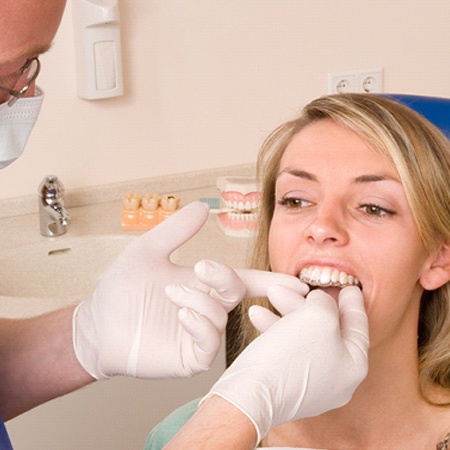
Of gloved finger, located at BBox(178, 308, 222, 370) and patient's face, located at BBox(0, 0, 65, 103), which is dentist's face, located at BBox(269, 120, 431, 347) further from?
patient's face, located at BBox(0, 0, 65, 103)

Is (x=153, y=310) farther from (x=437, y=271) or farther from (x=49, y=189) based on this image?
(x=49, y=189)

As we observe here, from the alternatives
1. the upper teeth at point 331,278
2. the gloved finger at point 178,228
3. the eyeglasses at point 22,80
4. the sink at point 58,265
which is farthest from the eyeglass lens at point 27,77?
the sink at point 58,265

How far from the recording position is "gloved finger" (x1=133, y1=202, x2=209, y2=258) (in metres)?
1.62

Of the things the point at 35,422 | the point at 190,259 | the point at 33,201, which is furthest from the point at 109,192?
the point at 35,422

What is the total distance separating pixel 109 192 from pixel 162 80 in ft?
1.22

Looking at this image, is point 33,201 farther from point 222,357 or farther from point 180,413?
point 180,413

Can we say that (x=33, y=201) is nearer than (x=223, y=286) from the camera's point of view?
No

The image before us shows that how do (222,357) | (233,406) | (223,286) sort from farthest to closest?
(222,357), (223,286), (233,406)

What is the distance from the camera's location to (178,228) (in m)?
1.62

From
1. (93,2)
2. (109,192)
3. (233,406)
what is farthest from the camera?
(109,192)

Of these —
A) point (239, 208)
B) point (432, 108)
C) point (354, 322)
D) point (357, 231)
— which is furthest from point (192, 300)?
→ point (239, 208)

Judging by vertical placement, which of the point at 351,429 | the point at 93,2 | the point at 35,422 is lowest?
the point at 35,422

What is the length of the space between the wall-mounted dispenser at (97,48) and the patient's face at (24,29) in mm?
1379

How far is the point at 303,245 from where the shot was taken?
1750mm
